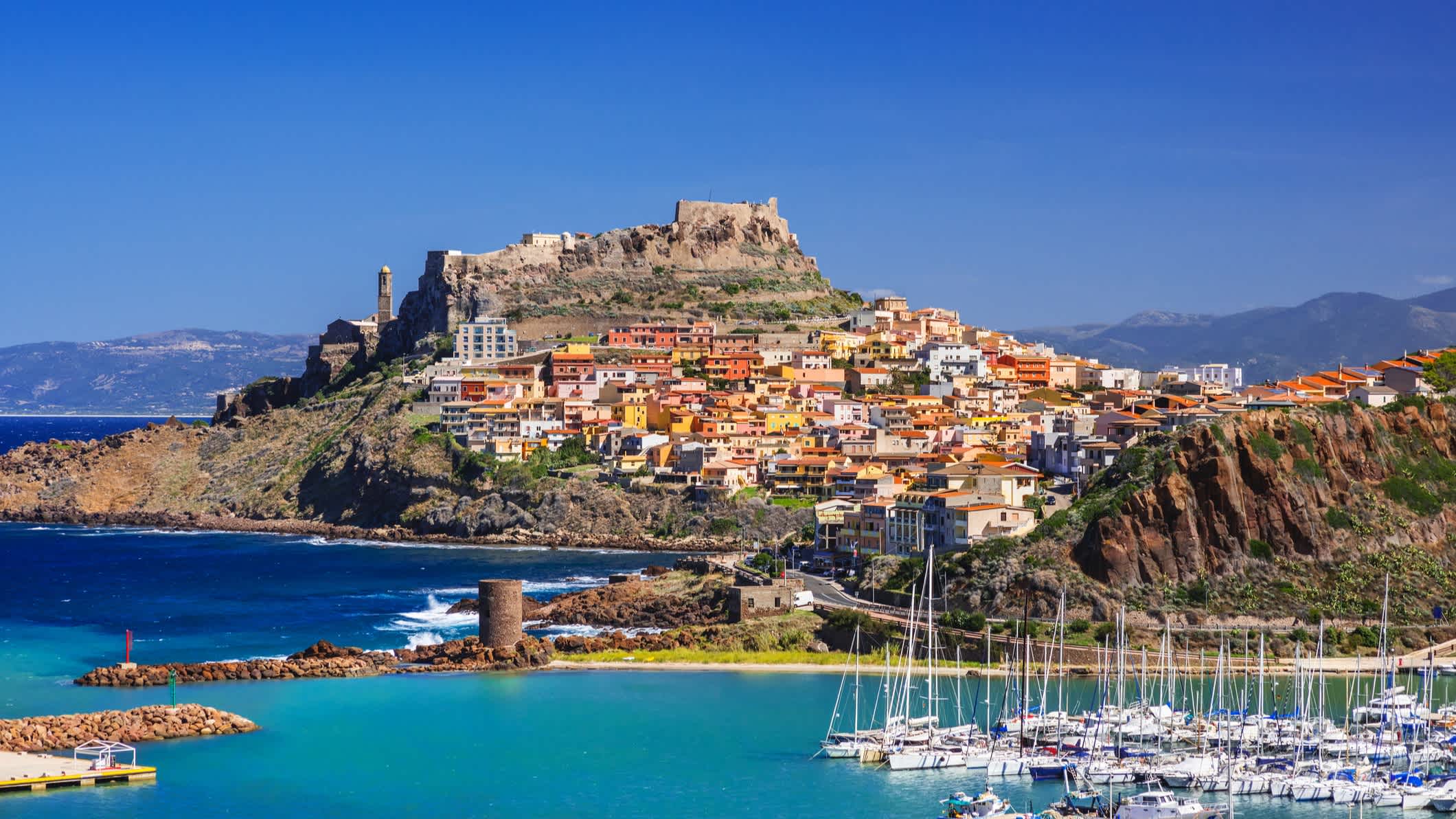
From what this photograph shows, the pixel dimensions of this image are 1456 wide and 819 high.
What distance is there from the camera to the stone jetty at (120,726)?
36.3m

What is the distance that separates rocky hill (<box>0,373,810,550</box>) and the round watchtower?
79.2 ft

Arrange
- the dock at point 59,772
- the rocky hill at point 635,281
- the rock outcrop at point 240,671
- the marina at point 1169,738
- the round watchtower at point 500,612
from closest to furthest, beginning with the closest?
the marina at point 1169,738, the dock at point 59,772, the rock outcrop at point 240,671, the round watchtower at point 500,612, the rocky hill at point 635,281

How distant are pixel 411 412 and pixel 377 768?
5464cm

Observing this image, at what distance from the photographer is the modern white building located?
97.6m

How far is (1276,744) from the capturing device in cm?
3447

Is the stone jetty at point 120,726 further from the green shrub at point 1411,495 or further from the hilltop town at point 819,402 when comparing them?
the green shrub at point 1411,495

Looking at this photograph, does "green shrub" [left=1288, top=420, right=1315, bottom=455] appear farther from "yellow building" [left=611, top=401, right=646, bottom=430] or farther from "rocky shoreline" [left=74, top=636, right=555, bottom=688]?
"yellow building" [left=611, top=401, right=646, bottom=430]

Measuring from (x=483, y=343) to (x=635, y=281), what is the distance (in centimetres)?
1299

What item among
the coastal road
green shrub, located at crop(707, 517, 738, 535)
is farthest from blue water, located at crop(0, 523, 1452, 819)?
green shrub, located at crop(707, 517, 738, 535)

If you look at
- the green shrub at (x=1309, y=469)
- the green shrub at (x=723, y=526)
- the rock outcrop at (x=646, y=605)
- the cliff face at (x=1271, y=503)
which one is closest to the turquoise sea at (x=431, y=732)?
the rock outcrop at (x=646, y=605)

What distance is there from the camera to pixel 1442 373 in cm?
6462

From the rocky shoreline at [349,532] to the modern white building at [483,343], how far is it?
13543 millimetres

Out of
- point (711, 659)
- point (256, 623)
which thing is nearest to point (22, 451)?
point (256, 623)

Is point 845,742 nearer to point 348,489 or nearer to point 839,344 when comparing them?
point 348,489
